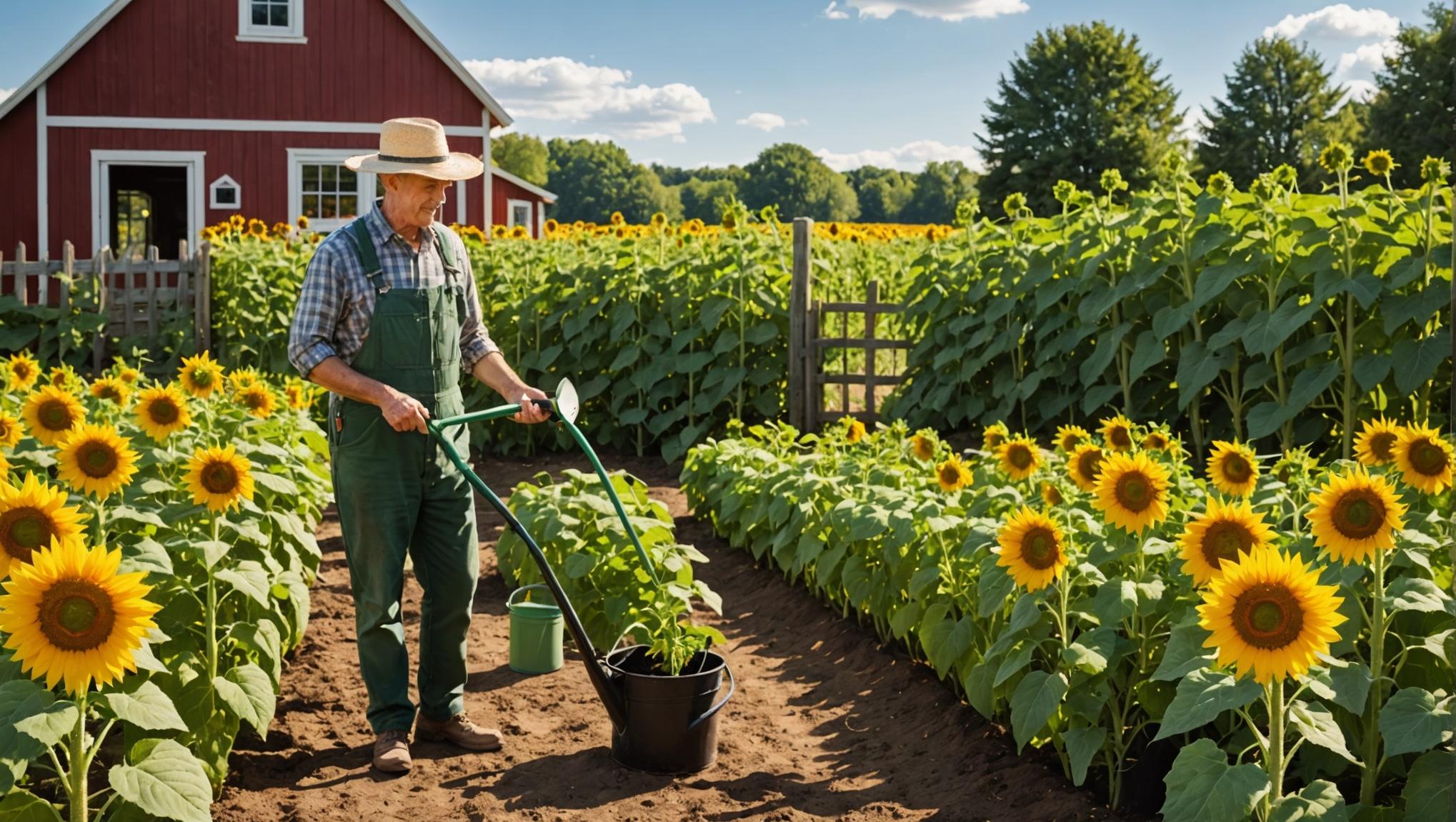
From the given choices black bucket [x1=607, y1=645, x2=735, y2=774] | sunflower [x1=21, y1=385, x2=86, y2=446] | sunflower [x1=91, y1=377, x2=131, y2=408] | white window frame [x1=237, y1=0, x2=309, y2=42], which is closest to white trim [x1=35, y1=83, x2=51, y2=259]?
white window frame [x1=237, y1=0, x2=309, y2=42]

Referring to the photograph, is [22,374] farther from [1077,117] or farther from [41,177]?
[1077,117]

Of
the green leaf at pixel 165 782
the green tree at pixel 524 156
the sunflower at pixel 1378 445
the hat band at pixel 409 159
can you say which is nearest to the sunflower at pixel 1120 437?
the sunflower at pixel 1378 445

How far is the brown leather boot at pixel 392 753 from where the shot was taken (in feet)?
12.8

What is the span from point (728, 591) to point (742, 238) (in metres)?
3.74

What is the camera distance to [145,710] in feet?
9.13

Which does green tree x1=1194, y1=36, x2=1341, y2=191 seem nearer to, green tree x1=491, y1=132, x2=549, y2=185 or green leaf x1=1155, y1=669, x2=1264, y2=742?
green tree x1=491, y1=132, x2=549, y2=185

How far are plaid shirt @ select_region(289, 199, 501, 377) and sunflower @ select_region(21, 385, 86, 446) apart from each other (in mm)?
909

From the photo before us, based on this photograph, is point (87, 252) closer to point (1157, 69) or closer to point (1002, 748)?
point (1002, 748)

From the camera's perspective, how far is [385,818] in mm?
3605

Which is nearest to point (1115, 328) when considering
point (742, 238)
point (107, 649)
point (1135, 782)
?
point (742, 238)

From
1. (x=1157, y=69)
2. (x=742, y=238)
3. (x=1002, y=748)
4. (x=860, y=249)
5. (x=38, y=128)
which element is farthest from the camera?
(x=1157, y=69)

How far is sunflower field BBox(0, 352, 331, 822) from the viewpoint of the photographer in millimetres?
2504

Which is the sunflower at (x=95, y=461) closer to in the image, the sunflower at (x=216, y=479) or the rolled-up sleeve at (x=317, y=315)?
the sunflower at (x=216, y=479)

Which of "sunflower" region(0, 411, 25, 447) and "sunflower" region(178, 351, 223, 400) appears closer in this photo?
"sunflower" region(0, 411, 25, 447)
